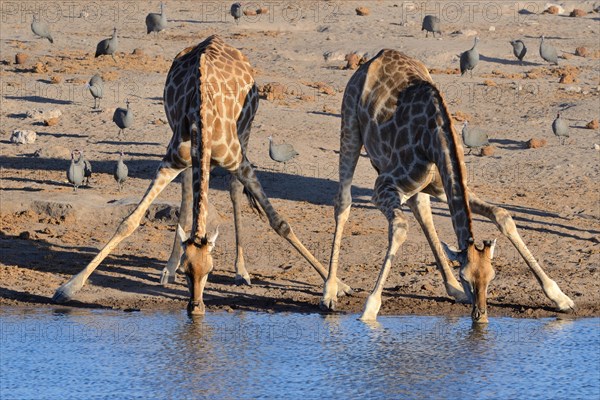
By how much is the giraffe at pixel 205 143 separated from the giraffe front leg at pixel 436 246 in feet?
3.64

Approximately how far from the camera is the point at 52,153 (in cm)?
2130

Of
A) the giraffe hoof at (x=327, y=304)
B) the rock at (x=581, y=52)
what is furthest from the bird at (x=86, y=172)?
the rock at (x=581, y=52)

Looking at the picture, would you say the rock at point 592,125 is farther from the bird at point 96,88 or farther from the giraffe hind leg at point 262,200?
the giraffe hind leg at point 262,200

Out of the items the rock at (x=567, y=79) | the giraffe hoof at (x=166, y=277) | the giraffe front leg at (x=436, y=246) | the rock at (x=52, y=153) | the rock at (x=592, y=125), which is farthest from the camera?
the rock at (x=567, y=79)

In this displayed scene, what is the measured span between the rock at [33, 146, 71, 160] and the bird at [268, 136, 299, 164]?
11.7 feet

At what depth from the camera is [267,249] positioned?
16.7m

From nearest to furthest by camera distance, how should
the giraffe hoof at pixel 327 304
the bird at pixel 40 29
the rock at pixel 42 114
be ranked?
the giraffe hoof at pixel 327 304 < the rock at pixel 42 114 < the bird at pixel 40 29

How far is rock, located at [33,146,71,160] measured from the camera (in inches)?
836

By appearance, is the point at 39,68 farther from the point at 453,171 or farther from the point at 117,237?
the point at 453,171

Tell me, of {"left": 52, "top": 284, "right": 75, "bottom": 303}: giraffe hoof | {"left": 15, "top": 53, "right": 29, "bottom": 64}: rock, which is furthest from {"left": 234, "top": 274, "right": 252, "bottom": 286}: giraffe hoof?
{"left": 15, "top": 53, "right": 29, "bottom": 64}: rock

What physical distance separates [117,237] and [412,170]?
3.33 m

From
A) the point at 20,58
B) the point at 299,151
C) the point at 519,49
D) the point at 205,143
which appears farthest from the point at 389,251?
the point at 20,58

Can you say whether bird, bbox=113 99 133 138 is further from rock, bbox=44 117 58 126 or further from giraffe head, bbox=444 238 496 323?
giraffe head, bbox=444 238 496 323

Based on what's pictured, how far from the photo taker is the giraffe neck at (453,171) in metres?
12.4
